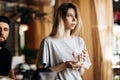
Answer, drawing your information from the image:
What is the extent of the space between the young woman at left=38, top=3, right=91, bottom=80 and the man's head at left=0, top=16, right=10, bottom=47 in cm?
15

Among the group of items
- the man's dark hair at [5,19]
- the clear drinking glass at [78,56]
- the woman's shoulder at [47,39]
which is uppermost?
the man's dark hair at [5,19]

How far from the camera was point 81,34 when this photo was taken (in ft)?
4.09

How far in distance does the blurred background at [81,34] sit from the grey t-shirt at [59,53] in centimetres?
3

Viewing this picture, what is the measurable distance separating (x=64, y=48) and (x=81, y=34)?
0.35 ft

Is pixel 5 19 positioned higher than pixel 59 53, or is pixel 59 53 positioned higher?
pixel 5 19

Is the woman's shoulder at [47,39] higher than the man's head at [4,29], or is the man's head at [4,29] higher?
the man's head at [4,29]

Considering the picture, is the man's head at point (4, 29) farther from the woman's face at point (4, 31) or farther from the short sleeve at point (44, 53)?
the short sleeve at point (44, 53)

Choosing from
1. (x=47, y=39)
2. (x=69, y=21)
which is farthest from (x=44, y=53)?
(x=69, y=21)

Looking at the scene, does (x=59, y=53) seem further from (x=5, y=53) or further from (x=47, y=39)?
(x=5, y=53)

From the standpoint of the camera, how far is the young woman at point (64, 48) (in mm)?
1187

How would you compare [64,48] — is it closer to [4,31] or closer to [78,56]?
[78,56]

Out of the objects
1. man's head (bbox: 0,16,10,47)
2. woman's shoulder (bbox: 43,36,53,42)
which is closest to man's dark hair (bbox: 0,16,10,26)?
man's head (bbox: 0,16,10,47)

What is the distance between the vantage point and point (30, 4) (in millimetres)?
1161

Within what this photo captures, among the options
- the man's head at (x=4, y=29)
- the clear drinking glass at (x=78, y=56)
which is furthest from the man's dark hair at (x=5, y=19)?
the clear drinking glass at (x=78, y=56)
